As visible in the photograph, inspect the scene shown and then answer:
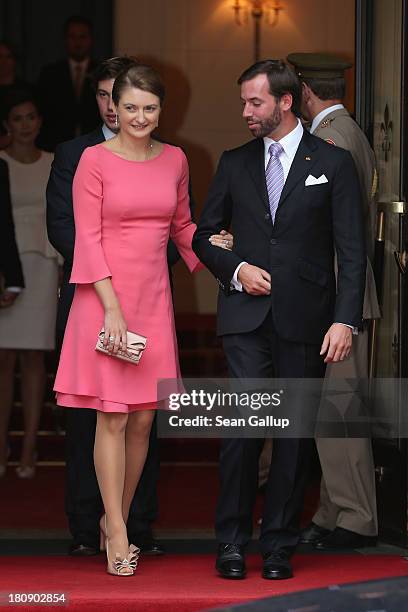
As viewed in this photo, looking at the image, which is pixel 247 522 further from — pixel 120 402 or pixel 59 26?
pixel 59 26

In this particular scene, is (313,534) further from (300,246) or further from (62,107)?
(62,107)

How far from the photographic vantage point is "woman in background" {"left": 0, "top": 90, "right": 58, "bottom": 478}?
24.9ft

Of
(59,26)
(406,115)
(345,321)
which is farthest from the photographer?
(59,26)

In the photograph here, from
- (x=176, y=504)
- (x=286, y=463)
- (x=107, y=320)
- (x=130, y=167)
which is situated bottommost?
(x=176, y=504)

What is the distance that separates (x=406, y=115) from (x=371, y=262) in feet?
1.99

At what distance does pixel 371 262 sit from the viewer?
5.75m

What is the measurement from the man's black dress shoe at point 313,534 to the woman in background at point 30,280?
2.20 metres

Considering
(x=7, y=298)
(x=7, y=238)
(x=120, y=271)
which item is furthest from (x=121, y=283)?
(x=7, y=298)

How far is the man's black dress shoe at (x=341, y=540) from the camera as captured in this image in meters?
5.58

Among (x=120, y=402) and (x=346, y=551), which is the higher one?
(x=120, y=402)

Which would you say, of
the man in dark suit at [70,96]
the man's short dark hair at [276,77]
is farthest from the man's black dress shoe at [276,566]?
the man in dark suit at [70,96]

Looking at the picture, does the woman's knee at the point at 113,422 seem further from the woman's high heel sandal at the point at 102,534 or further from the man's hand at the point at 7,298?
the man's hand at the point at 7,298

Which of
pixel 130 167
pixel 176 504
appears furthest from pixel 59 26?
pixel 130 167

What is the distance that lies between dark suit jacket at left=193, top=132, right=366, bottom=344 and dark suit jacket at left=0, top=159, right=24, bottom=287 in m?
2.44
